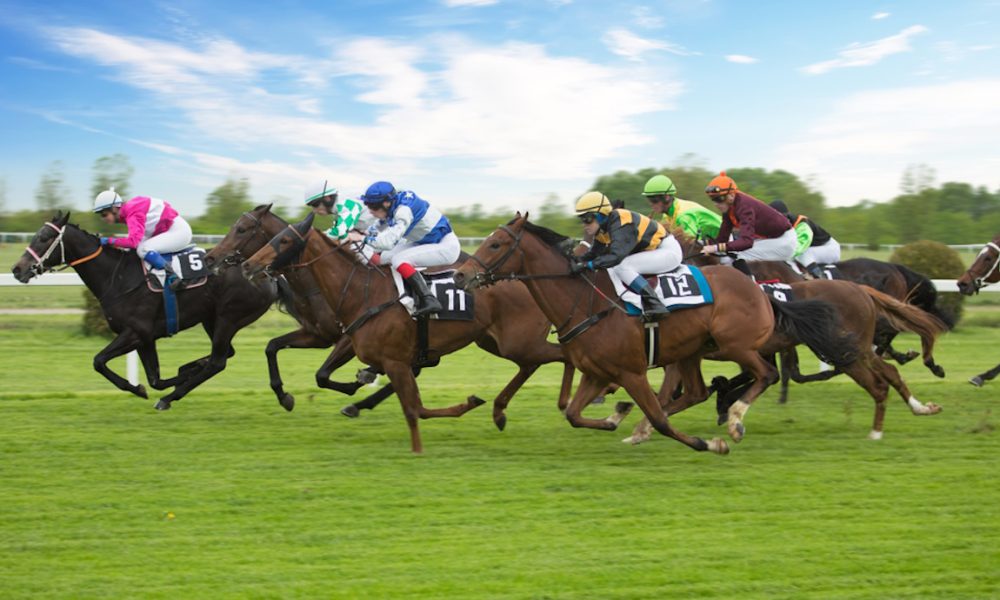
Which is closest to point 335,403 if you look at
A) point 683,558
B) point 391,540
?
point 391,540

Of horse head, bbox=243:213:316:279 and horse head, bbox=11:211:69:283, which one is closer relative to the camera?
horse head, bbox=243:213:316:279

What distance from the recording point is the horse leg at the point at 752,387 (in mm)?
6770

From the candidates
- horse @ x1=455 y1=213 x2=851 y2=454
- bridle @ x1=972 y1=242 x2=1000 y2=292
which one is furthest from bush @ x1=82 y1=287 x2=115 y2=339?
bridle @ x1=972 y1=242 x2=1000 y2=292

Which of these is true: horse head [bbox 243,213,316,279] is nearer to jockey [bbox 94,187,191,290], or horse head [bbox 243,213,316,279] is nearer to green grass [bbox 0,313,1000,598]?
green grass [bbox 0,313,1000,598]

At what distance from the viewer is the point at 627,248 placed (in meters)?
6.51

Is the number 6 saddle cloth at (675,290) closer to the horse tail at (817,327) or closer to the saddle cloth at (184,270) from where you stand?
the horse tail at (817,327)

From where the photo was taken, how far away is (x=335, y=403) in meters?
9.09

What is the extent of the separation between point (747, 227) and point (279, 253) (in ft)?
11.8

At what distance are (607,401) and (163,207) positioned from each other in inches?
165

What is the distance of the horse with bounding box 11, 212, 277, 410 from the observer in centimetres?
839

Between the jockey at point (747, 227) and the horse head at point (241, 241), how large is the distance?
3369 millimetres

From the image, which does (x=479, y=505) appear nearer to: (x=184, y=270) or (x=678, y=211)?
(x=678, y=211)

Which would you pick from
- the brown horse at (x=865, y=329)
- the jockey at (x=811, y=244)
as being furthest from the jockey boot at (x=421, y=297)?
the jockey at (x=811, y=244)

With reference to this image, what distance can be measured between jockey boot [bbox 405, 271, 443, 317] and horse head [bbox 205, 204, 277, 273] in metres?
1.36
